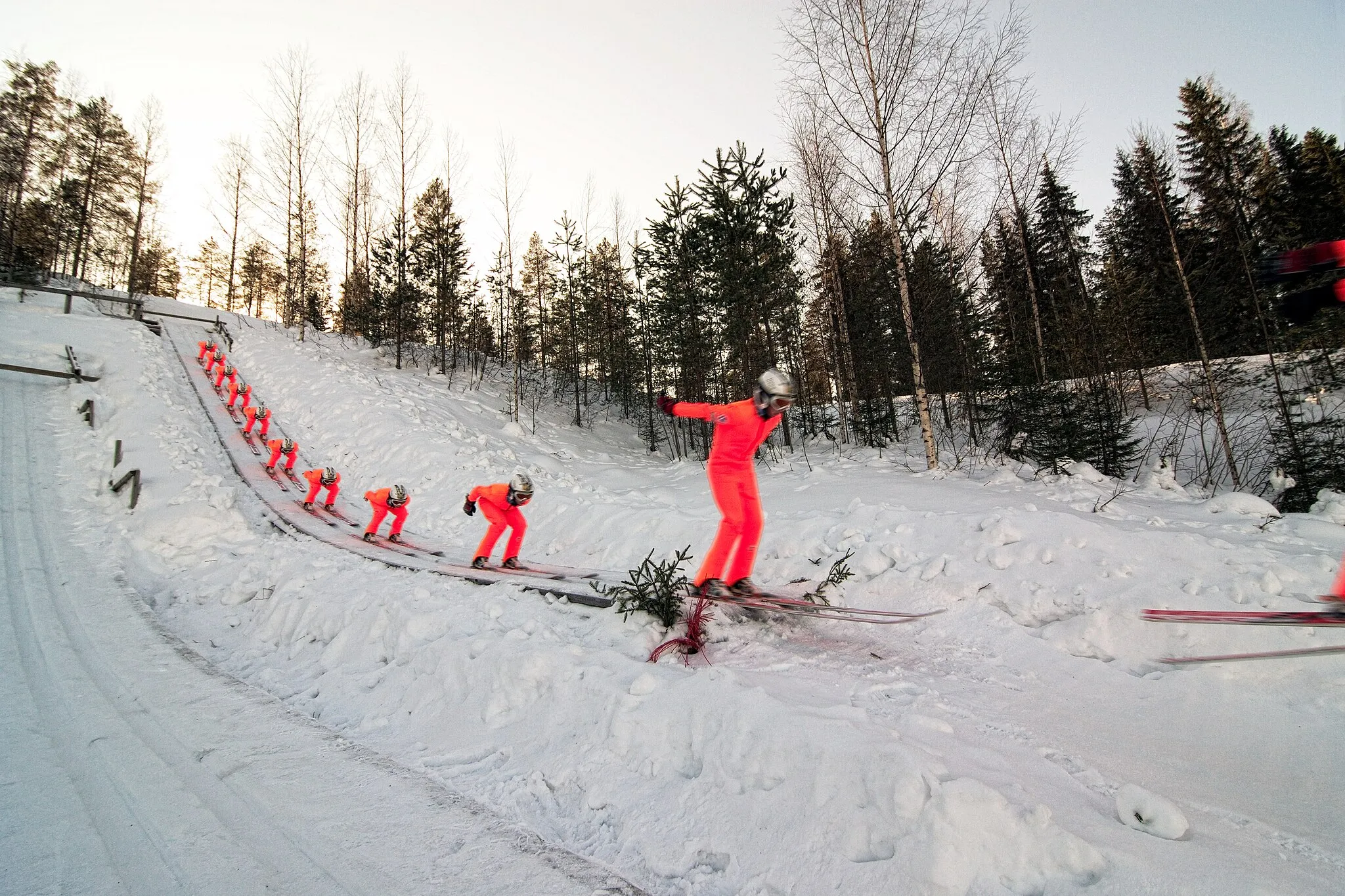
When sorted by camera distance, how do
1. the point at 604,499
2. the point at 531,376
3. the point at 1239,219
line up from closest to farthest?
the point at 604,499 < the point at 1239,219 < the point at 531,376

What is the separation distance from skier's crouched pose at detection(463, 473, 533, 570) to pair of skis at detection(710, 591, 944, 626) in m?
3.40

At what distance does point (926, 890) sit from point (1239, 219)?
83.7ft

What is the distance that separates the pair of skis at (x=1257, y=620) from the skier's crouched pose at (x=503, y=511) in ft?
20.3

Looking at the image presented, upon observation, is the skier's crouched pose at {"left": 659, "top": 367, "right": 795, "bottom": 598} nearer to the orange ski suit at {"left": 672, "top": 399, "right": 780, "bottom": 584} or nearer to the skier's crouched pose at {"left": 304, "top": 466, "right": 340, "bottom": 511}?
the orange ski suit at {"left": 672, "top": 399, "right": 780, "bottom": 584}

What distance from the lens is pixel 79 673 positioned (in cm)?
396

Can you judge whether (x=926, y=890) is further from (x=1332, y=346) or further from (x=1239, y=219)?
(x=1239, y=219)

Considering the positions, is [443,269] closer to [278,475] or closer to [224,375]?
[224,375]

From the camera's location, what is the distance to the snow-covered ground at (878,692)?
81.2 inches

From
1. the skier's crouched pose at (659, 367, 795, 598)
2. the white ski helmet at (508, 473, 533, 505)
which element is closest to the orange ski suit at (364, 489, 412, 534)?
the white ski helmet at (508, 473, 533, 505)

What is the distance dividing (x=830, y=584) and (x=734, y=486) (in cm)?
153

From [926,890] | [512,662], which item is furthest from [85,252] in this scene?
[926,890]

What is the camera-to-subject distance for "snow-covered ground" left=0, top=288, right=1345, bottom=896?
2.06m

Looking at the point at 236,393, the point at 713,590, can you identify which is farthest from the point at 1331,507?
the point at 236,393

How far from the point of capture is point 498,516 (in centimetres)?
687
